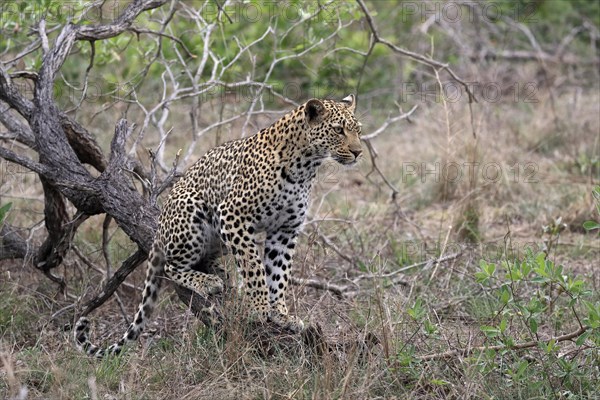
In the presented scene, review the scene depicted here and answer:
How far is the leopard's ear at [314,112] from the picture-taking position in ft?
19.4

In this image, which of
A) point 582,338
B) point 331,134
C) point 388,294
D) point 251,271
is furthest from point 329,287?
point 582,338

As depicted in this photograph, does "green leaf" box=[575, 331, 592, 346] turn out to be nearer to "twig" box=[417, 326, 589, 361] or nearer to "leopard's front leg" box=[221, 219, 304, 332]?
"twig" box=[417, 326, 589, 361]

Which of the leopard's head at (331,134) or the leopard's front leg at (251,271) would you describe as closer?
the leopard's front leg at (251,271)

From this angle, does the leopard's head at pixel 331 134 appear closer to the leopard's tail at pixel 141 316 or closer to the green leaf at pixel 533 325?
the leopard's tail at pixel 141 316

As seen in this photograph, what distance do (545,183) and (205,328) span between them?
5.37 m

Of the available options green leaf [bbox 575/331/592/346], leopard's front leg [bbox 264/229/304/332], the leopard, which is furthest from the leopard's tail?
green leaf [bbox 575/331/592/346]

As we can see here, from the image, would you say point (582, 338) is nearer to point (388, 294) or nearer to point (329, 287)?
point (388, 294)

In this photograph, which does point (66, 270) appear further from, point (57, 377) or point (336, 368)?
point (336, 368)

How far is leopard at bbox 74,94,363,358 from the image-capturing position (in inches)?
229

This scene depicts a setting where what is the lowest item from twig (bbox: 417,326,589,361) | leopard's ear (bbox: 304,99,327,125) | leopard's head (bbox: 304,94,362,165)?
twig (bbox: 417,326,589,361)

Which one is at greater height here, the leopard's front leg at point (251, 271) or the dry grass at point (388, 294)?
the leopard's front leg at point (251, 271)

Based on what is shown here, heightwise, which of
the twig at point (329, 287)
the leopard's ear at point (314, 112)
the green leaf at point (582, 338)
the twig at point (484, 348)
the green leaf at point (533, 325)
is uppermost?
the leopard's ear at point (314, 112)

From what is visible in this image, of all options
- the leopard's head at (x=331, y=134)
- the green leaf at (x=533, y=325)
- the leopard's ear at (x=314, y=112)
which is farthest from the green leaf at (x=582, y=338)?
the leopard's ear at (x=314, y=112)

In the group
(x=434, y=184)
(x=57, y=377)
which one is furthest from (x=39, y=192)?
(x=57, y=377)
